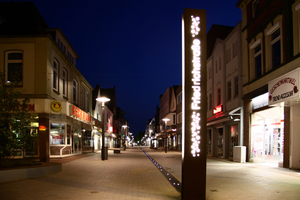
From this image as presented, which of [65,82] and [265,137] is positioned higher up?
[65,82]

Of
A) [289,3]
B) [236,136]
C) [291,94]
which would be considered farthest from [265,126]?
[289,3]

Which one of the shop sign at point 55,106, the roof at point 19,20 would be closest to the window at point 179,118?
the shop sign at point 55,106

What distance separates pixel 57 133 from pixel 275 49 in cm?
1656

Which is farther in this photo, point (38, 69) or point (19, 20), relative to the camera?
point (19, 20)

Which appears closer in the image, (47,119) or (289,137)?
(289,137)

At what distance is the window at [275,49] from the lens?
600 inches

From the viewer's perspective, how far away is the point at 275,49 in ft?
51.5

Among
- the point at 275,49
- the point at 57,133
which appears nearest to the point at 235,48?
the point at 275,49

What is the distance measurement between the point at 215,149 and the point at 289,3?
15287mm

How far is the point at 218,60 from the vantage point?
25.2 meters

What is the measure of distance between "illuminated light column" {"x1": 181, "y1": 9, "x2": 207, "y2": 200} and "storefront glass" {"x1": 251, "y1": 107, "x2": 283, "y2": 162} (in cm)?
1167

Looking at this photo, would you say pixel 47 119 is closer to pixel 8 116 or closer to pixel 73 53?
pixel 8 116

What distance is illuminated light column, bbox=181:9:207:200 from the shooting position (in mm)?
7016

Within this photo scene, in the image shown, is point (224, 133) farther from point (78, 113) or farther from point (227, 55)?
point (78, 113)
